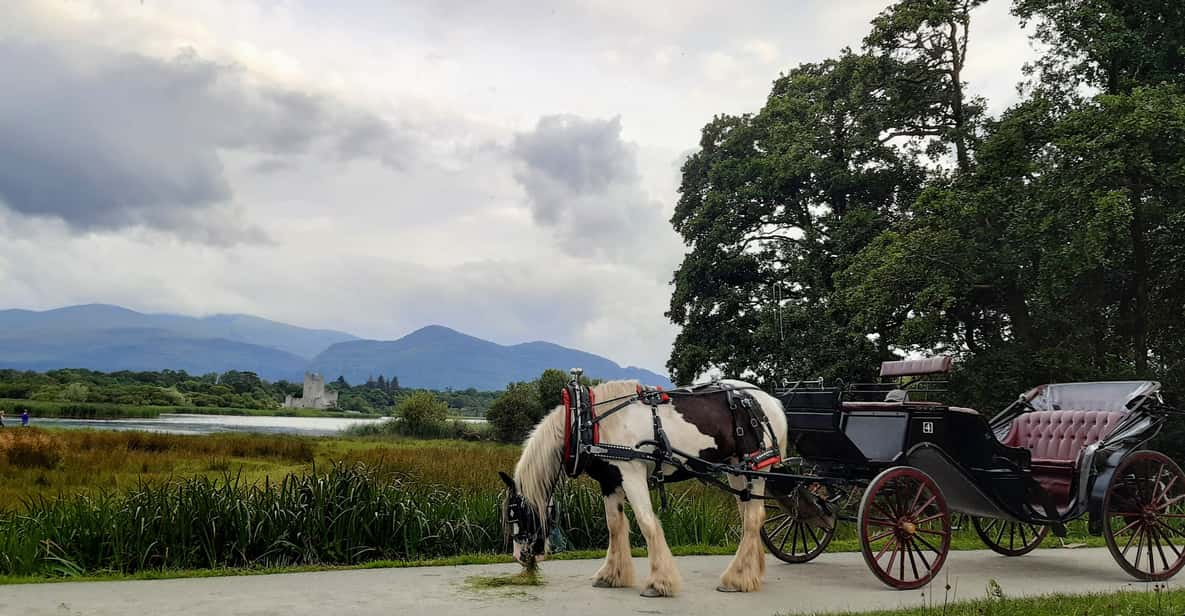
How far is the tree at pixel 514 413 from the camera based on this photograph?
128 feet

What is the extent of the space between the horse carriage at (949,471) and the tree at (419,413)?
3466 cm

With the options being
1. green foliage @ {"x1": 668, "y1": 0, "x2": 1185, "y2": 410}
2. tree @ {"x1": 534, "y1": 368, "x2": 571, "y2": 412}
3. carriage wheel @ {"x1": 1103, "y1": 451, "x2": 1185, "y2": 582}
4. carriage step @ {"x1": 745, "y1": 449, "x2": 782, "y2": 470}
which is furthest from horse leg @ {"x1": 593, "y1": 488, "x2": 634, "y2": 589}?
tree @ {"x1": 534, "y1": 368, "x2": 571, "y2": 412}

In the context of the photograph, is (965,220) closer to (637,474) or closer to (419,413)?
(637,474)

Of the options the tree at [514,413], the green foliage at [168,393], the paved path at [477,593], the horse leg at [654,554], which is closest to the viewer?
the paved path at [477,593]

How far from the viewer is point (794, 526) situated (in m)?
8.45

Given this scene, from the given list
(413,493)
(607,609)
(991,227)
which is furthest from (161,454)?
(991,227)

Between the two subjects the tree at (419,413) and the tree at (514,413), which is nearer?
the tree at (514,413)

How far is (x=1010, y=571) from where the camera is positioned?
804 centimetres

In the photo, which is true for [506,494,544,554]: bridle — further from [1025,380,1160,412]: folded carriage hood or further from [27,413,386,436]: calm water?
[27,413,386,436]: calm water

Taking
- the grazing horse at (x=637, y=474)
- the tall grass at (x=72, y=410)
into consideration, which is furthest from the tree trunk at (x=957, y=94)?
the tall grass at (x=72, y=410)

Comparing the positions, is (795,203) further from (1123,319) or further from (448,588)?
(448,588)

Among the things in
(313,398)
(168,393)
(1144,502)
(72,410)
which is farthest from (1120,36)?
(313,398)

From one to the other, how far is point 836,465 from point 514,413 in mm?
32468

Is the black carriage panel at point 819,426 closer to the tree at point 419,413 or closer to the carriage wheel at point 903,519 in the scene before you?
the carriage wheel at point 903,519
